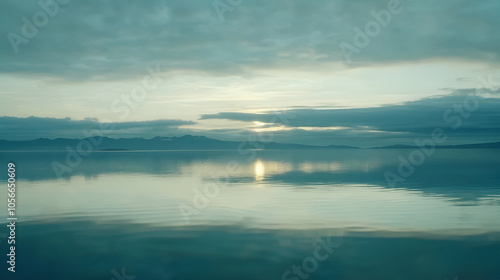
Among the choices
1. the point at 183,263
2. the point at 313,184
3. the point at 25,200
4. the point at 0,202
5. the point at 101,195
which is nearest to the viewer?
the point at 183,263

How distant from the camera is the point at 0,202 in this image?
80.8 ft

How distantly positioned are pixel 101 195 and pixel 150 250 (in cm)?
1566

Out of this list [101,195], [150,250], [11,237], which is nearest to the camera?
[150,250]

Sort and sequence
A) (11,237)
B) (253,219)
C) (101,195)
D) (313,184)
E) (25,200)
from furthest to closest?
(313,184), (101,195), (25,200), (253,219), (11,237)

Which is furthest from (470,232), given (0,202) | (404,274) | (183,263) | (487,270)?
(0,202)

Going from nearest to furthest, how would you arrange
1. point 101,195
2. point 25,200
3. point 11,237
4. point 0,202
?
point 11,237 → point 0,202 → point 25,200 → point 101,195

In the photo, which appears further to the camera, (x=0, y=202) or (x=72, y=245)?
(x=0, y=202)

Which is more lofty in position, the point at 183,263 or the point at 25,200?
the point at 25,200

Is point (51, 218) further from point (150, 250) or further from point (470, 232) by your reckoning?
point (470, 232)

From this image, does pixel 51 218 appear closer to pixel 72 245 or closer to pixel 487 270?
pixel 72 245

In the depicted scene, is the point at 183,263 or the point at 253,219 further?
the point at 253,219

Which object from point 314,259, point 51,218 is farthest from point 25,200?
point 314,259

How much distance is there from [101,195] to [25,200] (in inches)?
182

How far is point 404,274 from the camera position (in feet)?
41.4
